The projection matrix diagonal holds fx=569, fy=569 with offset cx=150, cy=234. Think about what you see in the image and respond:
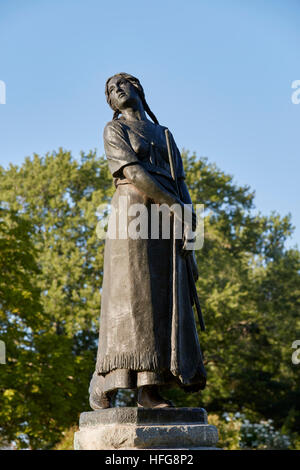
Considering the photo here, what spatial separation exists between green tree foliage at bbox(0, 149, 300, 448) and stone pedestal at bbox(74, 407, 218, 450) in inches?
544

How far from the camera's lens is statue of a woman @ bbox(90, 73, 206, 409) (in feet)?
16.2

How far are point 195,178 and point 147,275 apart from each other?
26.1 m

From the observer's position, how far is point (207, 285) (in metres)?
25.5

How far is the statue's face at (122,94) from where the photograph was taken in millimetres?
5891

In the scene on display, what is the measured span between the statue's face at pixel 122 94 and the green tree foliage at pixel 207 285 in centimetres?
1286

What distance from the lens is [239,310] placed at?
25781 mm

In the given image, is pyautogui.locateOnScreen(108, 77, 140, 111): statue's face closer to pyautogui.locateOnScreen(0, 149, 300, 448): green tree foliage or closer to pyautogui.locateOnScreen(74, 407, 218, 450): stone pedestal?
pyautogui.locateOnScreen(74, 407, 218, 450): stone pedestal

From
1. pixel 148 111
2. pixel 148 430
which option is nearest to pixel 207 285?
pixel 148 111

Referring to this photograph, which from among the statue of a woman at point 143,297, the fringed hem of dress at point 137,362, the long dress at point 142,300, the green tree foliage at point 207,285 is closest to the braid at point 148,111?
the statue of a woman at point 143,297

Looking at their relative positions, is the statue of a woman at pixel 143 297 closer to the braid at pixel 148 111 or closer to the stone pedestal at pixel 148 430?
the stone pedestal at pixel 148 430

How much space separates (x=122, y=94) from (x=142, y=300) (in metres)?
2.21

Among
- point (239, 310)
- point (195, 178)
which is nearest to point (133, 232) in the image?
point (239, 310)
